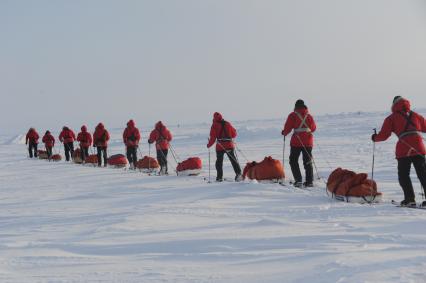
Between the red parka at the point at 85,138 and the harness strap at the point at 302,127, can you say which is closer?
the harness strap at the point at 302,127

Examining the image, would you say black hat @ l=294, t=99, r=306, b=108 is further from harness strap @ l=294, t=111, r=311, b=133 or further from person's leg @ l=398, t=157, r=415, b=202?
person's leg @ l=398, t=157, r=415, b=202

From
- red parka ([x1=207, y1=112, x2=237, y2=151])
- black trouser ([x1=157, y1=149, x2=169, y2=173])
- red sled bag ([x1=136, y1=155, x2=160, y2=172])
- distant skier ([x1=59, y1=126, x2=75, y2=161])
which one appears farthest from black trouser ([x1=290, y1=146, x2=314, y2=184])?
distant skier ([x1=59, y1=126, x2=75, y2=161])

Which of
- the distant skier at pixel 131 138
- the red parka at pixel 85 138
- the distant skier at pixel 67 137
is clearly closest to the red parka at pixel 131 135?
the distant skier at pixel 131 138

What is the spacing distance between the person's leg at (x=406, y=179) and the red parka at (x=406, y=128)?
11 cm

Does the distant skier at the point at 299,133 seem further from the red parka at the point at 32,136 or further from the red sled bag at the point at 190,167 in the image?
the red parka at the point at 32,136

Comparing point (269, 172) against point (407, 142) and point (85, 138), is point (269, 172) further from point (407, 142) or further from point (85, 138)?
point (85, 138)

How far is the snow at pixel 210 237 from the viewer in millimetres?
3840

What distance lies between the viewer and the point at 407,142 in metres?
7.11

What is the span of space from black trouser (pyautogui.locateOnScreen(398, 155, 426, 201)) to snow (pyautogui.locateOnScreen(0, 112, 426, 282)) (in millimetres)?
359

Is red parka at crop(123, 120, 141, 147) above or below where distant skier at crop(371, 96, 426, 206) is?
above

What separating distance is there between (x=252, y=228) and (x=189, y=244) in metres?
0.98

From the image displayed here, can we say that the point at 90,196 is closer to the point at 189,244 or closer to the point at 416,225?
the point at 189,244

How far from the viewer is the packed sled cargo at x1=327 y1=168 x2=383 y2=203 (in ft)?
24.7

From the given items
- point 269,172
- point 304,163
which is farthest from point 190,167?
point 304,163
